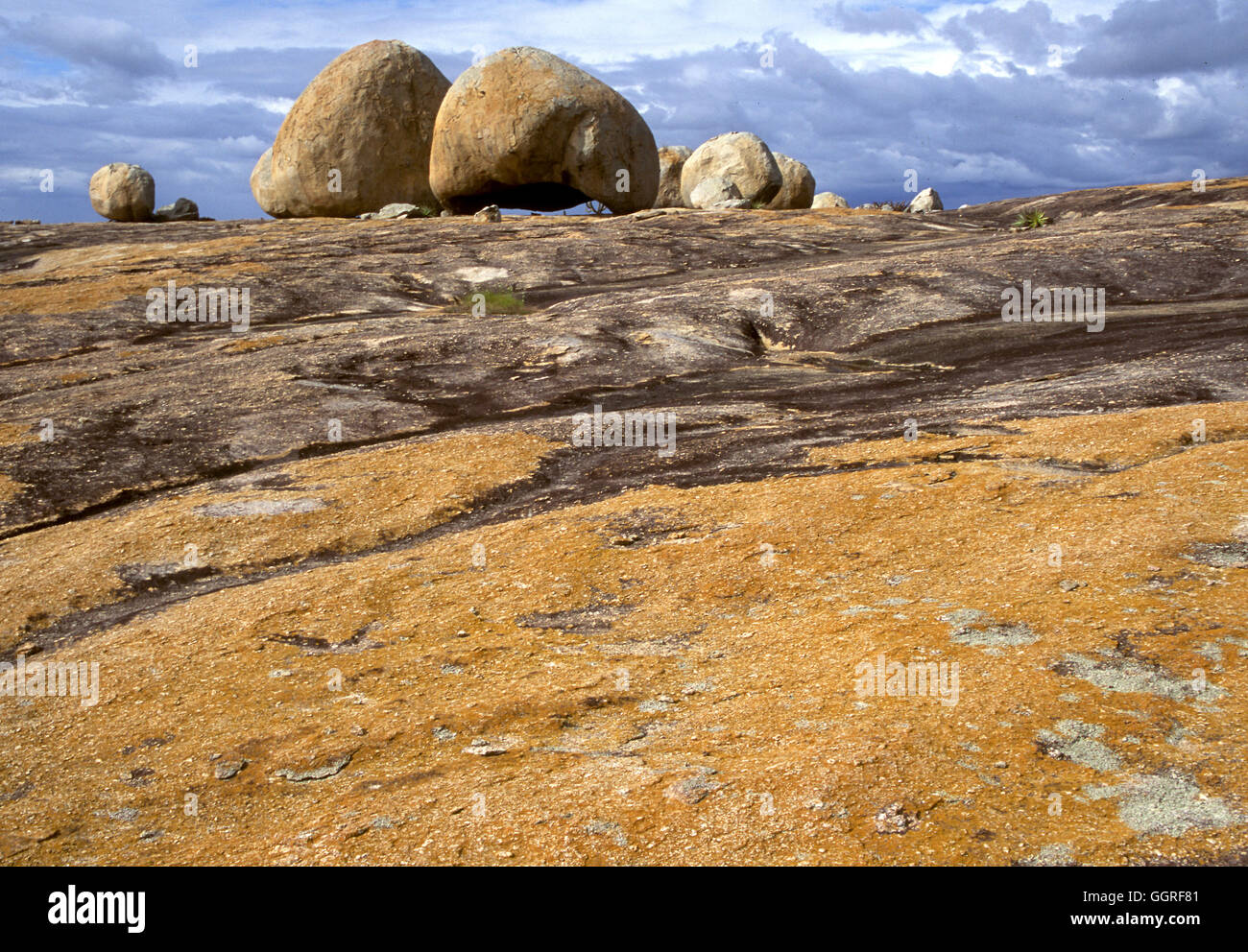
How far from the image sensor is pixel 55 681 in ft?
21.9

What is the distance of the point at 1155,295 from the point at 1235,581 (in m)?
13.8

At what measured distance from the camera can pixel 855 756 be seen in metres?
4.50

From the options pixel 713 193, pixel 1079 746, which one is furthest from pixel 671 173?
pixel 1079 746

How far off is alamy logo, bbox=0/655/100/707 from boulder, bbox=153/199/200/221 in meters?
39.9

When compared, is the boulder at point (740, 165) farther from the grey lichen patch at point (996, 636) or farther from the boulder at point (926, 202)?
the grey lichen patch at point (996, 636)

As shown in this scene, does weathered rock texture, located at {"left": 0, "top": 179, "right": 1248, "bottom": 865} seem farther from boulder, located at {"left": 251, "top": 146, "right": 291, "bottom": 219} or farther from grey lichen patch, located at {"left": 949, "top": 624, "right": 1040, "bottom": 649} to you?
boulder, located at {"left": 251, "top": 146, "right": 291, "bottom": 219}

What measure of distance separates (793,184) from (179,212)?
26299mm

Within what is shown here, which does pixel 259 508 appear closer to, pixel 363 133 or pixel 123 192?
pixel 363 133

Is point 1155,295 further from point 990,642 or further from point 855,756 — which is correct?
point 855,756

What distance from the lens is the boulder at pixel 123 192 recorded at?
4216cm

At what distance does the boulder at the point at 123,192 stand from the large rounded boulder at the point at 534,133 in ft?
50.3

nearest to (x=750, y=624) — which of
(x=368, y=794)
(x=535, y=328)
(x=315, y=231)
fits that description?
(x=368, y=794)

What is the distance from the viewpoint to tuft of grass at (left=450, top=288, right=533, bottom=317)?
63.1 ft

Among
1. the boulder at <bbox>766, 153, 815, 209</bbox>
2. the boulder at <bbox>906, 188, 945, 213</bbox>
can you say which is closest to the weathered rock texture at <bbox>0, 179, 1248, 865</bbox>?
the boulder at <bbox>766, 153, 815, 209</bbox>
